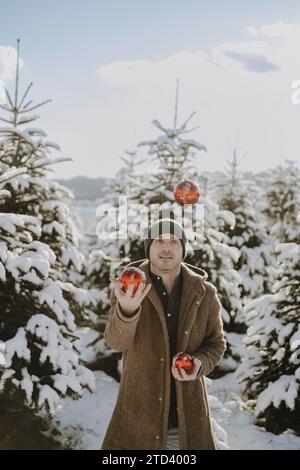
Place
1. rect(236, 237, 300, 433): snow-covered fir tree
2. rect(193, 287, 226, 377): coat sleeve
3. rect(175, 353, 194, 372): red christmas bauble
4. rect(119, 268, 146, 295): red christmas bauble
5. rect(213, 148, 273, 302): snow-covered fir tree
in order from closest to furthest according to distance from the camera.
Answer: rect(119, 268, 146, 295): red christmas bauble
rect(175, 353, 194, 372): red christmas bauble
rect(193, 287, 226, 377): coat sleeve
rect(236, 237, 300, 433): snow-covered fir tree
rect(213, 148, 273, 302): snow-covered fir tree

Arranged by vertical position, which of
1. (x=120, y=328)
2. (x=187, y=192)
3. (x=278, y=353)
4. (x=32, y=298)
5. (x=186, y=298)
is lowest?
(x=278, y=353)

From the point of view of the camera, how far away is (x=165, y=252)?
291 centimetres

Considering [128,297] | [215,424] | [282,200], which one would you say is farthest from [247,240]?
[128,297]

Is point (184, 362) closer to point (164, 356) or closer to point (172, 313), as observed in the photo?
point (164, 356)

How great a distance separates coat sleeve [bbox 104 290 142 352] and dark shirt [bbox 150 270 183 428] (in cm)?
30

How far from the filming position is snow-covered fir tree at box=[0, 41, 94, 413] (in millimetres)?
5754

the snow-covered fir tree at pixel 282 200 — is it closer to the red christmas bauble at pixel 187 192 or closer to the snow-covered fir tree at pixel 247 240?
the snow-covered fir tree at pixel 247 240

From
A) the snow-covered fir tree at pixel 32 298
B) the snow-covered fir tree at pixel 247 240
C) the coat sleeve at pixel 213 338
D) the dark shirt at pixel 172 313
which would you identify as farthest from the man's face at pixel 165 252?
the snow-covered fir tree at pixel 247 240

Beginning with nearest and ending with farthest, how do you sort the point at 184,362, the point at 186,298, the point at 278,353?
the point at 184,362 → the point at 186,298 → the point at 278,353

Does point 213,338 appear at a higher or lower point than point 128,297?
lower

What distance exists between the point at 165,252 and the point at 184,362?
2.18 feet

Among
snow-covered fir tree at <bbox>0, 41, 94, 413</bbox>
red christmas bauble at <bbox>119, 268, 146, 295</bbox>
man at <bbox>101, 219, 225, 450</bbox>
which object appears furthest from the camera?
snow-covered fir tree at <bbox>0, 41, 94, 413</bbox>

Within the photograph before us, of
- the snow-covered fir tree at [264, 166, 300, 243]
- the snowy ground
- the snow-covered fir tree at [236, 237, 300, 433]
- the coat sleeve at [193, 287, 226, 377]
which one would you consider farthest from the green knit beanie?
the snow-covered fir tree at [264, 166, 300, 243]

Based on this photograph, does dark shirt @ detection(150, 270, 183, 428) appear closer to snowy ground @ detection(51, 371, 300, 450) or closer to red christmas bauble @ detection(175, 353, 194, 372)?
red christmas bauble @ detection(175, 353, 194, 372)
